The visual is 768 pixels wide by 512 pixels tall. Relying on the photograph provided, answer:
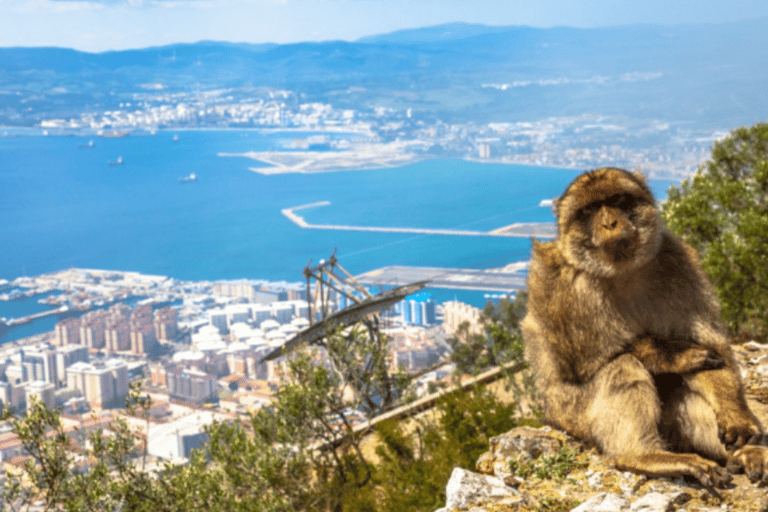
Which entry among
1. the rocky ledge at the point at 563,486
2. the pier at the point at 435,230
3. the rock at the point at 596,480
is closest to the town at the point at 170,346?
the rocky ledge at the point at 563,486

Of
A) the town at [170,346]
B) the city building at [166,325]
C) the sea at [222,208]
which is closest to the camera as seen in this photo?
the town at [170,346]

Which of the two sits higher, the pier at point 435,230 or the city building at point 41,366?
the pier at point 435,230

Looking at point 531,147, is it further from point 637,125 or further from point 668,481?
point 668,481

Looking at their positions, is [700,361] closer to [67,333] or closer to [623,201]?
[623,201]

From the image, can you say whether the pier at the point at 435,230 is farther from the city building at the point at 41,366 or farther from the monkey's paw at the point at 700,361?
the monkey's paw at the point at 700,361

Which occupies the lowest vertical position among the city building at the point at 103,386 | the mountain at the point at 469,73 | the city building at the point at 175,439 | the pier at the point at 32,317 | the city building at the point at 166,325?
the pier at the point at 32,317

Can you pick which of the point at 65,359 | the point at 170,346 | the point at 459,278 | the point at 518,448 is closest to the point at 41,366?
the point at 65,359
